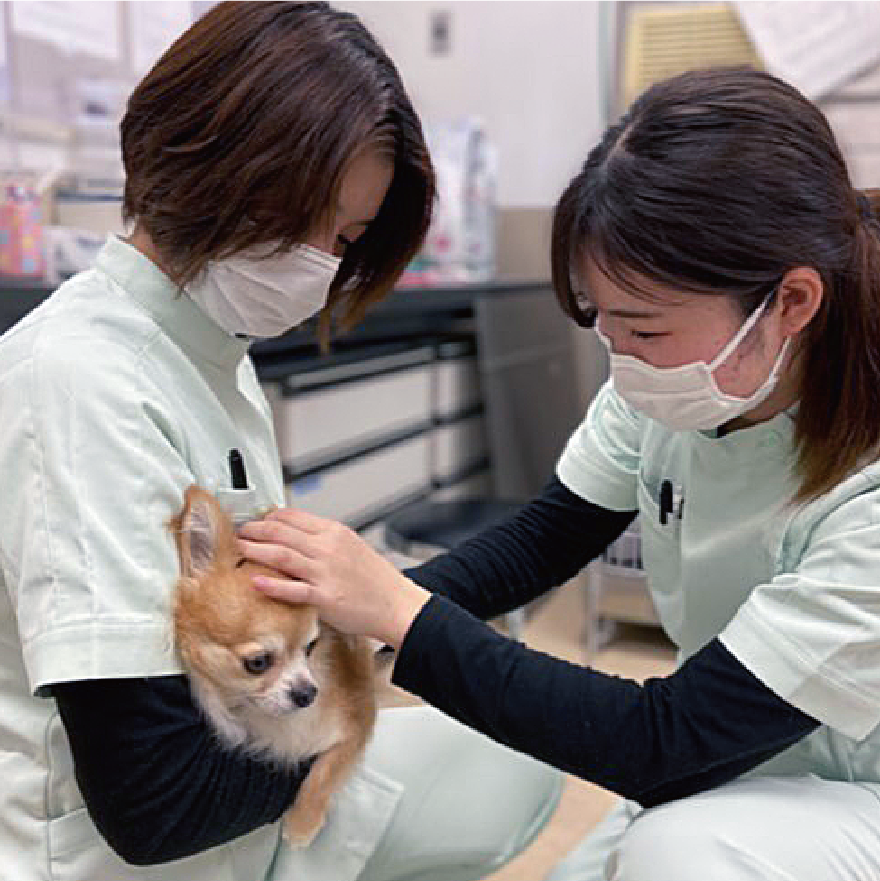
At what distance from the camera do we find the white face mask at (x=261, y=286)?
36.0 inches

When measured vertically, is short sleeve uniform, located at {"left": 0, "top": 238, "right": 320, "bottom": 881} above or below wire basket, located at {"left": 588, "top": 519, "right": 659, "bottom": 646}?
above

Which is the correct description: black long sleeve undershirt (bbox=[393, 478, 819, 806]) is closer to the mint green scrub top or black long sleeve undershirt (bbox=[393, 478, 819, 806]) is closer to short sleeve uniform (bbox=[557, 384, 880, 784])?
short sleeve uniform (bbox=[557, 384, 880, 784])

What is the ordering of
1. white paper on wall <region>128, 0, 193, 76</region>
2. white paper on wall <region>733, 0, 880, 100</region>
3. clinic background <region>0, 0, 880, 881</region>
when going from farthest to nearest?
white paper on wall <region>733, 0, 880, 100</region> → white paper on wall <region>128, 0, 193, 76</region> → clinic background <region>0, 0, 880, 881</region>

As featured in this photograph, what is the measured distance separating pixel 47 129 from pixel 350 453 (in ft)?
3.17

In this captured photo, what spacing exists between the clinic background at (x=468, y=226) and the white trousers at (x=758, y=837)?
2.54 feet

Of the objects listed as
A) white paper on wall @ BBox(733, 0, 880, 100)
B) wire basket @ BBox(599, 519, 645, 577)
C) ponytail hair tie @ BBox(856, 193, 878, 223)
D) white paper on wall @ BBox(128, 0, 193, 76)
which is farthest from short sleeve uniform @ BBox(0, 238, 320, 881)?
white paper on wall @ BBox(733, 0, 880, 100)

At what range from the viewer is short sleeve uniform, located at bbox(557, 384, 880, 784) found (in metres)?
0.87

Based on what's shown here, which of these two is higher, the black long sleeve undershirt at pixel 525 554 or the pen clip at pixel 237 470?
the pen clip at pixel 237 470

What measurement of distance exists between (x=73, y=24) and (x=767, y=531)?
1868 mm

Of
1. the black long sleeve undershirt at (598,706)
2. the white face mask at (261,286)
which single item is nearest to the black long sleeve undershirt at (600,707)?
the black long sleeve undershirt at (598,706)

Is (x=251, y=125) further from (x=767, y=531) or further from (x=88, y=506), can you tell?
(x=767, y=531)

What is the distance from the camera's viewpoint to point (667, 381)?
957 mm

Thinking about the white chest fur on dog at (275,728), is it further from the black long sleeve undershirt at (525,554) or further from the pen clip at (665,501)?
the pen clip at (665,501)

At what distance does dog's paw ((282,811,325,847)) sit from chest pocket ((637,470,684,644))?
471 mm
